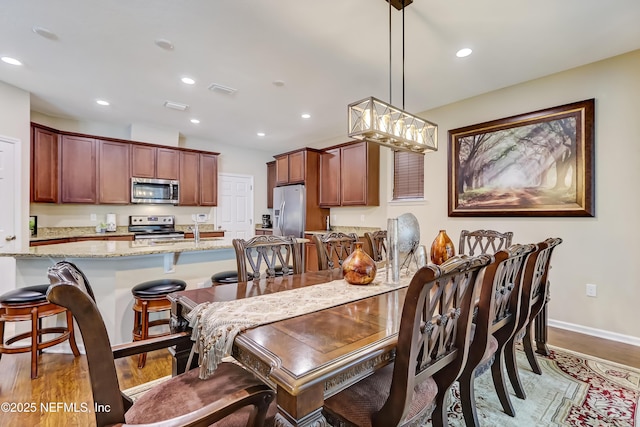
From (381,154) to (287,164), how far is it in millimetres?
1871

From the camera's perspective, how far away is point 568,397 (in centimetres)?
190

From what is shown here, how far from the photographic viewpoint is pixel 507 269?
57.9 inches

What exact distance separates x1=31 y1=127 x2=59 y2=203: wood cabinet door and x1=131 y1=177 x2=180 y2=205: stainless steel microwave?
3.22 ft

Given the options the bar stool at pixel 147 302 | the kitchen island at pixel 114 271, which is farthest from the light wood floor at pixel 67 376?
the kitchen island at pixel 114 271

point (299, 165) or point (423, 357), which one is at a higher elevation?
point (299, 165)

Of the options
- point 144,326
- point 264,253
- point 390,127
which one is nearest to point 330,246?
point 264,253

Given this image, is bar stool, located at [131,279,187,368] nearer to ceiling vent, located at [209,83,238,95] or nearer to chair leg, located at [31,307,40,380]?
chair leg, located at [31,307,40,380]

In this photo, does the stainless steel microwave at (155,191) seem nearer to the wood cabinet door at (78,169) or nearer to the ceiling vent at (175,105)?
the wood cabinet door at (78,169)

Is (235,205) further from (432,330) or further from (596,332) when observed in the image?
(596,332)

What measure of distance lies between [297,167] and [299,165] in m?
0.07

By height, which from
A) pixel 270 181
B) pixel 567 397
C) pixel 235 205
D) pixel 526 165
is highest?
pixel 270 181

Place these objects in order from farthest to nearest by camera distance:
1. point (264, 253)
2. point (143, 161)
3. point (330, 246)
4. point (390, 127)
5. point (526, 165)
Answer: point (143, 161) < point (526, 165) < point (330, 246) < point (390, 127) < point (264, 253)

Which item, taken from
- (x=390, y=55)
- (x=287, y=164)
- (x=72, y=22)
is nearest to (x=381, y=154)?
(x=287, y=164)

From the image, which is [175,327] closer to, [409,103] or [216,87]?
[216,87]
